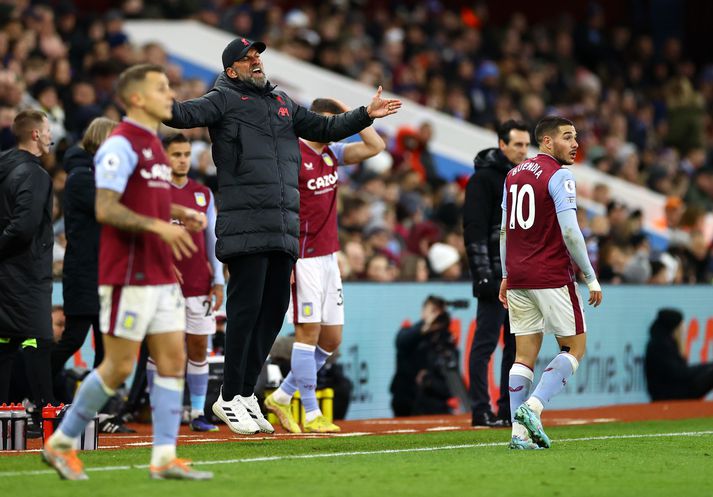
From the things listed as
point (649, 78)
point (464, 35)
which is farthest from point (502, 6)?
point (464, 35)

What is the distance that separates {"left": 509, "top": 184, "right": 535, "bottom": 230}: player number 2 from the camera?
9.21 m

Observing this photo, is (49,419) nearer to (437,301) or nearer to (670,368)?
(437,301)

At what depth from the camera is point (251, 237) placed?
9242 millimetres

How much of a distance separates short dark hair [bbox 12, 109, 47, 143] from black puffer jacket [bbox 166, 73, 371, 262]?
4.24ft

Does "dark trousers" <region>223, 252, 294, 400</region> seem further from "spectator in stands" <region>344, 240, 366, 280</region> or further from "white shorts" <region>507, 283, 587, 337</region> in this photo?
"spectator in stands" <region>344, 240, 366, 280</region>

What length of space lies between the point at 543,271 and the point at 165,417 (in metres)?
3.19

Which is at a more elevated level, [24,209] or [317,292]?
[24,209]

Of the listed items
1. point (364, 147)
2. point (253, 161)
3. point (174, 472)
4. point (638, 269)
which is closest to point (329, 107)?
point (364, 147)

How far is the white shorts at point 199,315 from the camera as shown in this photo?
10883 millimetres

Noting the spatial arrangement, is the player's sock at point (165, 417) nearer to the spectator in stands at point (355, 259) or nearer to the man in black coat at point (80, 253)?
the man in black coat at point (80, 253)

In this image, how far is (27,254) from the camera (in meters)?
9.80

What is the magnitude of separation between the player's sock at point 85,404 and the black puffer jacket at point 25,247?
2889 millimetres

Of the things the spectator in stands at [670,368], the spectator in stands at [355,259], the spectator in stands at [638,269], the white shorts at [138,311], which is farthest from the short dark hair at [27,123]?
the spectator in stands at [638,269]

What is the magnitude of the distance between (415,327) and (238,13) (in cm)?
984
